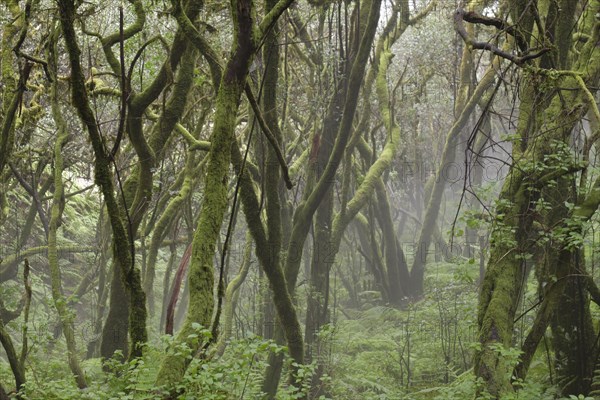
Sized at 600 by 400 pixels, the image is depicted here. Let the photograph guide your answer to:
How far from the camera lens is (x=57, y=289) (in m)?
6.53

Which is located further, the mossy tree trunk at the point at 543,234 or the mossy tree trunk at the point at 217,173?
the mossy tree trunk at the point at 543,234

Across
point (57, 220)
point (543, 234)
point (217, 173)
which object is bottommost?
point (543, 234)

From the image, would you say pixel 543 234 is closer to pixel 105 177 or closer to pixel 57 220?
pixel 105 177

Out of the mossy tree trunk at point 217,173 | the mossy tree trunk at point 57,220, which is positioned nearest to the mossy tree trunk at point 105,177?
the mossy tree trunk at point 217,173

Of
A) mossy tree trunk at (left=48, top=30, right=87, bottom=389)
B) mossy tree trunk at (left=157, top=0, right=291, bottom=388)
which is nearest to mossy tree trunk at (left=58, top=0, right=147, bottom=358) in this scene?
mossy tree trunk at (left=157, top=0, right=291, bottom=388)

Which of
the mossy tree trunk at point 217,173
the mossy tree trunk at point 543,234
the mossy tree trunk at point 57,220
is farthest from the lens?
the mossy tree trunk at point 57,220

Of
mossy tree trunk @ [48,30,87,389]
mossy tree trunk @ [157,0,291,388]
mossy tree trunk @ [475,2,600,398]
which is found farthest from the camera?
mossy tree trunk @ [48,30,87,389]

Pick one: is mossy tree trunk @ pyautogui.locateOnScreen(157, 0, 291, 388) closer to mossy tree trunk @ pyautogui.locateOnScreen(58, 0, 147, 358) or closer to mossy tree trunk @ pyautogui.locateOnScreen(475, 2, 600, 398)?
mossy tree trunk @ pyautogui.locateOnScreen(58, 0, 147, 358)

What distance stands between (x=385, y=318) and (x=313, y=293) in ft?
15.1

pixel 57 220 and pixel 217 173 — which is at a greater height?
pixel 57 220

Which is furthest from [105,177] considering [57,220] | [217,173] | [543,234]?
[57,220]

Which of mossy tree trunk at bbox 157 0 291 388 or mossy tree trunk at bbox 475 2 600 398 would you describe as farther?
mossy tree trunk at bbox 475 2 600 398

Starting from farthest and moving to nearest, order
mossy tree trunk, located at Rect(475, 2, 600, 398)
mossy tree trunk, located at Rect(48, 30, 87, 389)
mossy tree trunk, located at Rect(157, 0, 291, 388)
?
mossy tree trunk, located at Rect(48, 30, 87, 389), mossy tree trunk, located at Rect(475, 2, 600, 398), mossy tree trunk, located at Rect(157, 0, 291, 388)

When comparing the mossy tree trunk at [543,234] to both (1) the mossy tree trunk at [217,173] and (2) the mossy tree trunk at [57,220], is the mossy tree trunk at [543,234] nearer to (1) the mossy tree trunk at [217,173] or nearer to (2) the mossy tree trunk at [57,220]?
(1) the mossy tree trunk at [217,173]
